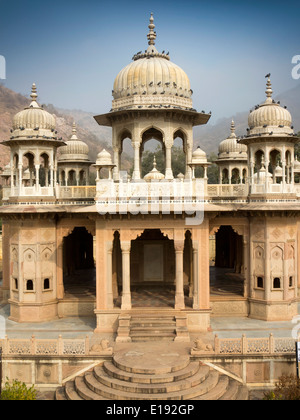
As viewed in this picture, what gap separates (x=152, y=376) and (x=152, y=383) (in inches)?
8.2

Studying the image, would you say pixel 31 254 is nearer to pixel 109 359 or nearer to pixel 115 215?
pixel 115 215

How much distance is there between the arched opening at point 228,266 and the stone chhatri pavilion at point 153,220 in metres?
0.27

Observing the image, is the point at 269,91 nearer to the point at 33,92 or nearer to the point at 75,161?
the point at 33,92

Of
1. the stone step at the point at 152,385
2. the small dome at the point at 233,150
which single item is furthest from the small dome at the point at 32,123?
the small dome at the point at 233,150

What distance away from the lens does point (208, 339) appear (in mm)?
17047

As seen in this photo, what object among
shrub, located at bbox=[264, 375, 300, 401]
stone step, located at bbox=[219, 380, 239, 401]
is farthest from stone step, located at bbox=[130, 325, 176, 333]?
shrub, located at bbox=[264, 375, 300, 401]

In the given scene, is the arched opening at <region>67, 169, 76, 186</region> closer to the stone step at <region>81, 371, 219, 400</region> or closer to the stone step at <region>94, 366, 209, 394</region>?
the stone step at <region>94, 366, 209, 394</region>

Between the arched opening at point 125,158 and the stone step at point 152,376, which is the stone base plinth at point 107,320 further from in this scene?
the arched opening at point 125,158

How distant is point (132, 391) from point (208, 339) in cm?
463

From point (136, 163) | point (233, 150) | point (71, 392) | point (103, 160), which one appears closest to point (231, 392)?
point (71, 392)

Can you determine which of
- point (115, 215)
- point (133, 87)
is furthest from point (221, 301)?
point (133, 87)

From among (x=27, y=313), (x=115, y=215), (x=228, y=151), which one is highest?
(x=228, y=151)

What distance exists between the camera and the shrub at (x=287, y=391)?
12993mm
